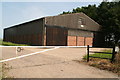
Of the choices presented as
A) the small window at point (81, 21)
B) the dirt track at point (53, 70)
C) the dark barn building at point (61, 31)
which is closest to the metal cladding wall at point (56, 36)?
the dark barn building at point (61, 31)

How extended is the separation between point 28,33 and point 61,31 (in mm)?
8238

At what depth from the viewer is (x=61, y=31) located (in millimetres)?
23703

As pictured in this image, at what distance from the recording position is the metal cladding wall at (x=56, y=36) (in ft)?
75.2

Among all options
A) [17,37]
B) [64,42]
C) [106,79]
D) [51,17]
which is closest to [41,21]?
[51,17]

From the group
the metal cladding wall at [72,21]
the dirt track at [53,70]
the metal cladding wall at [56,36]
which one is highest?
the metal cladding wall at [72,21]

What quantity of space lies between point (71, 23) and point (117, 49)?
18228 mm

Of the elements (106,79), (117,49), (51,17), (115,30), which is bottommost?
(106,79)

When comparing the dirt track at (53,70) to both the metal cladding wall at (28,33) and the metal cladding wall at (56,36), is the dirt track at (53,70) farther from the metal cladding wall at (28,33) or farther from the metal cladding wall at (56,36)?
the metal cladding wall at (28,33)

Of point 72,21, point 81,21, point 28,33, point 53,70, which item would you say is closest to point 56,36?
point 72,21

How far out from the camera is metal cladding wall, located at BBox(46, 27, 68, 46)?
2292 centimetres

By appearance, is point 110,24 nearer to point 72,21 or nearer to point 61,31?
point 72,21

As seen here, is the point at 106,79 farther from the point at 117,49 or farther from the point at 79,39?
the point at 79,39

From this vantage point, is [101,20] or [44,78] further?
[101,20]

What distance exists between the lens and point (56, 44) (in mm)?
23406
